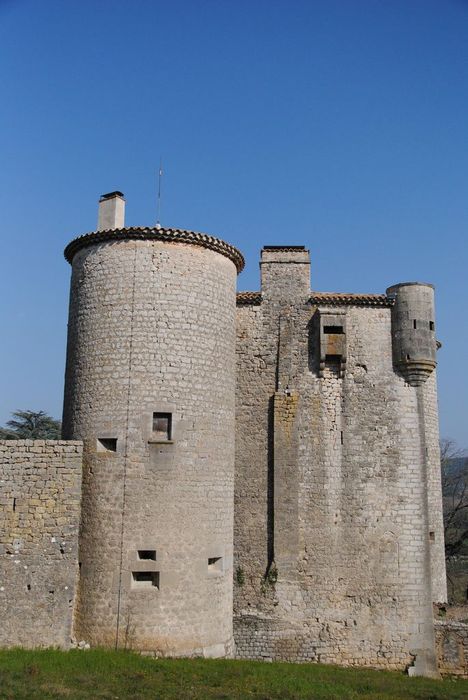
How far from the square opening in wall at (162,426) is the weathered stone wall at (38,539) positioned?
165 centimetres

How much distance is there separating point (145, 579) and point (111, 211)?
8.58 m

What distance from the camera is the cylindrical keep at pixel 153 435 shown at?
1152 centimetres

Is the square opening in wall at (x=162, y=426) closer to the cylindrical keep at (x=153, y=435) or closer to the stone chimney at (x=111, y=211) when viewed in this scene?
the cylindrical keep at (x=153, y=435)

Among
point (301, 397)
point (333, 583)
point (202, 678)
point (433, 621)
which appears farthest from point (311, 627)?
point (301, 397)

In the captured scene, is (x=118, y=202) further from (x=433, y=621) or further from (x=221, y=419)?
(x=433, y=621)

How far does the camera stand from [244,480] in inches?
582

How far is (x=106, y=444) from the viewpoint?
12172mm

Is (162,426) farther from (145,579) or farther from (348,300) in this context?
(348,300)

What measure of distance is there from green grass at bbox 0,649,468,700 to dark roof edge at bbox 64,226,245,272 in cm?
845

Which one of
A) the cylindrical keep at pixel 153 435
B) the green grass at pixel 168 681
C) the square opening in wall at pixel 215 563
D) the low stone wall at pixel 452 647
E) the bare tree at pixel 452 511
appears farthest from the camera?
the bare tree at pixel 452 511

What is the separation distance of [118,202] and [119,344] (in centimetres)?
402

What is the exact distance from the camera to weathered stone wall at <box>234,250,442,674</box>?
14.2m

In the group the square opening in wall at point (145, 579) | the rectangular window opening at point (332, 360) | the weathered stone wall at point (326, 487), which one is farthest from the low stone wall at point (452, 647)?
the square opening in wall at point (145, 579)

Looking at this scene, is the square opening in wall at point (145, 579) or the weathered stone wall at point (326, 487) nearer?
the square opening in wall at point (145, 579)
